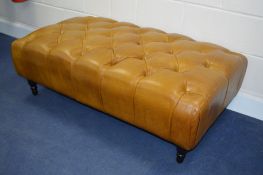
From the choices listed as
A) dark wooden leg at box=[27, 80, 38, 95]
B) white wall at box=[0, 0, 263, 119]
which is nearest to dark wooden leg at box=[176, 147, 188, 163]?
white wall at box=[0, 0, 263, 119]

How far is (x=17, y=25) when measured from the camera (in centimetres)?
271

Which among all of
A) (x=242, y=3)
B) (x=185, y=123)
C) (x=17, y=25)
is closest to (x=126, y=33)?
(x=242, y=3)

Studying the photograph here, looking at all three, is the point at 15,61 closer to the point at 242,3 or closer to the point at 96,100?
the point at 96,100

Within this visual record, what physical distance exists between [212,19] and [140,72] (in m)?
0.67

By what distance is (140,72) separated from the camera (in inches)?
47.7

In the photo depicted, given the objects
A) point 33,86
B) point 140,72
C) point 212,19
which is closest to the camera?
point 140,72

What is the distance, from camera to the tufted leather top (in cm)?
109

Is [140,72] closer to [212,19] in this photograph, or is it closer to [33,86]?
[212,19]

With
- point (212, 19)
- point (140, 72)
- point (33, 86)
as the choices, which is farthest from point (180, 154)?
point (33, 86)

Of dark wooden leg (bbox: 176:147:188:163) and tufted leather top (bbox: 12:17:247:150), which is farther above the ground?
tufted leather top (bbox: 12:17:247:150)

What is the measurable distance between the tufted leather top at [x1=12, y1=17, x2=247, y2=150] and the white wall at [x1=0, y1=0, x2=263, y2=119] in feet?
0.47

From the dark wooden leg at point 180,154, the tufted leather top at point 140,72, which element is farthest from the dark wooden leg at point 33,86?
the dark wooden leg at point 180,154

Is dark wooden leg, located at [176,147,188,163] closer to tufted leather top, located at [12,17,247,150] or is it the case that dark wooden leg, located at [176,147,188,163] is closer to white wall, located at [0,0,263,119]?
Result: tufted leather top, located at [12,17,247,150]

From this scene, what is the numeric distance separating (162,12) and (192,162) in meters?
0.98
